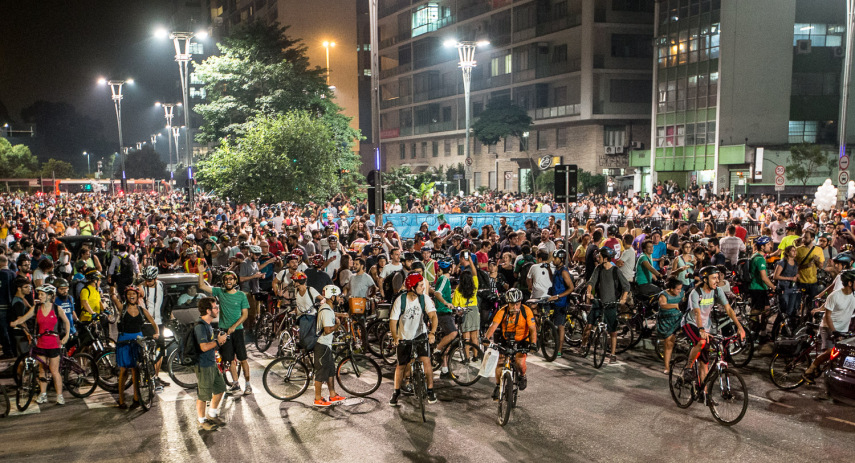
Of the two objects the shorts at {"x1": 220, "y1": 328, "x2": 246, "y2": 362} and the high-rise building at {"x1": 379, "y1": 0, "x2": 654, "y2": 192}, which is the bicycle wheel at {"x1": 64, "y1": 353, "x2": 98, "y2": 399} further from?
the high-rise building at {"x1": 379, "y1": 0, "x2": 654, "y2": 192}

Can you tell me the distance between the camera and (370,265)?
46.3 ft

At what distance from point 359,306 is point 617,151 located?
43912 millimetres

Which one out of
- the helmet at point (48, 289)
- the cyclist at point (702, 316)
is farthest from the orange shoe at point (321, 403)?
the cyclist at point (702, 316)

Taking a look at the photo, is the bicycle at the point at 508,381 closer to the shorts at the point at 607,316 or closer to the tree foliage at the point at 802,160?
the shorts at the point at 607,316

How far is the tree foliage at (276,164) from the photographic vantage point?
28.7 meters

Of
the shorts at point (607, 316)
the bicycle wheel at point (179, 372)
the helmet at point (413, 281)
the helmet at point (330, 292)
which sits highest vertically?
the helmet at point (413, 281)

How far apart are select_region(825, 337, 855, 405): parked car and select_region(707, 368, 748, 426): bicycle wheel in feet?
3.91

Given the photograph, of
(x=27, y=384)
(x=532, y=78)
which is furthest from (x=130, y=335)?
(x=532, y=78)

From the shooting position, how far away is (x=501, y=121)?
54938 mm

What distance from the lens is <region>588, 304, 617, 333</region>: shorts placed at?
11.1 m

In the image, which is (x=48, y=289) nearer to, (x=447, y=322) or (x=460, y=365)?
(x=447, y=322)

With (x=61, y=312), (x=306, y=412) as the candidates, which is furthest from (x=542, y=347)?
(x=61, y=312)

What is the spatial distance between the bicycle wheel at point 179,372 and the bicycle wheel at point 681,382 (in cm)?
690

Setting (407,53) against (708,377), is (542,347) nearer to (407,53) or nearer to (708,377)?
(708,377)
